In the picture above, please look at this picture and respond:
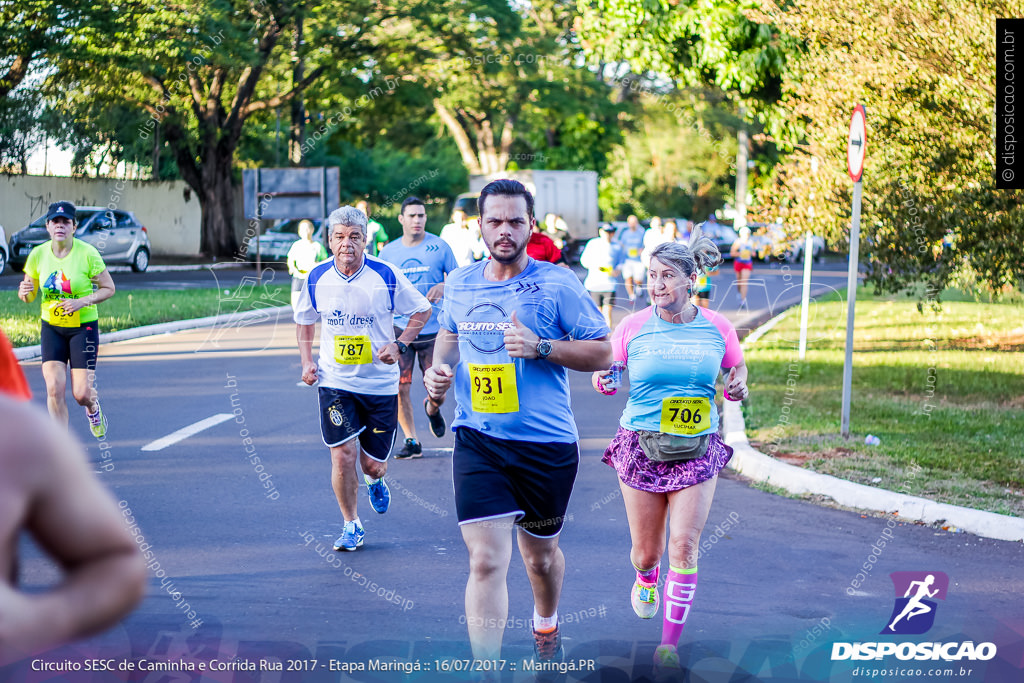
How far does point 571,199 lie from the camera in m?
40.9

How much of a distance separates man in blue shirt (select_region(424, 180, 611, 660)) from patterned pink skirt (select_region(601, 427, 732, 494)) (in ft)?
1.77

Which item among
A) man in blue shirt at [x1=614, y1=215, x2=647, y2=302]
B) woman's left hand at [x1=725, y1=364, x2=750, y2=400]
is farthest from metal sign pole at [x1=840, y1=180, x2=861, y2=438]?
man in blue shirt at [x1=614, y1=215, x2=647, y2=302]

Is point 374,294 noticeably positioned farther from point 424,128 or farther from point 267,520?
point 424,128

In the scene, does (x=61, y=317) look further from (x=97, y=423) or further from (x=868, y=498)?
(x=868, y=498)

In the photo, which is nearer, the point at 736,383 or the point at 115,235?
the point at 736,383

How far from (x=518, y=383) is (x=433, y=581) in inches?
70.9

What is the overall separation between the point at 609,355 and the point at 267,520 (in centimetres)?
331

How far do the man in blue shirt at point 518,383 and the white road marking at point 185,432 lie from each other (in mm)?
5414

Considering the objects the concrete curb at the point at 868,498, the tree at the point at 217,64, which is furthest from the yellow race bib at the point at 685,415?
the tree at the point at 217,64

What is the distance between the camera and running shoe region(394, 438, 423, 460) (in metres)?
9.21

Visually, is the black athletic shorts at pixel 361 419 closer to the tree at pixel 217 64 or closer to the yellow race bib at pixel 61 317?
the yellow race bib at pixel 61 317

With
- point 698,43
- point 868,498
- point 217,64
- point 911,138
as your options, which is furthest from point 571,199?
point 868,498

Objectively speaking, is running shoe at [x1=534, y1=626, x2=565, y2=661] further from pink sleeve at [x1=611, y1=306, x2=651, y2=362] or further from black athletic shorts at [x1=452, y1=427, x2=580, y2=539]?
pink sleeve at [x1=611, y1=306, x2=651, y2=362]

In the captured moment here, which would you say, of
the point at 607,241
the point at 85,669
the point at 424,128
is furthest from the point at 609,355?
the point at 424,128
